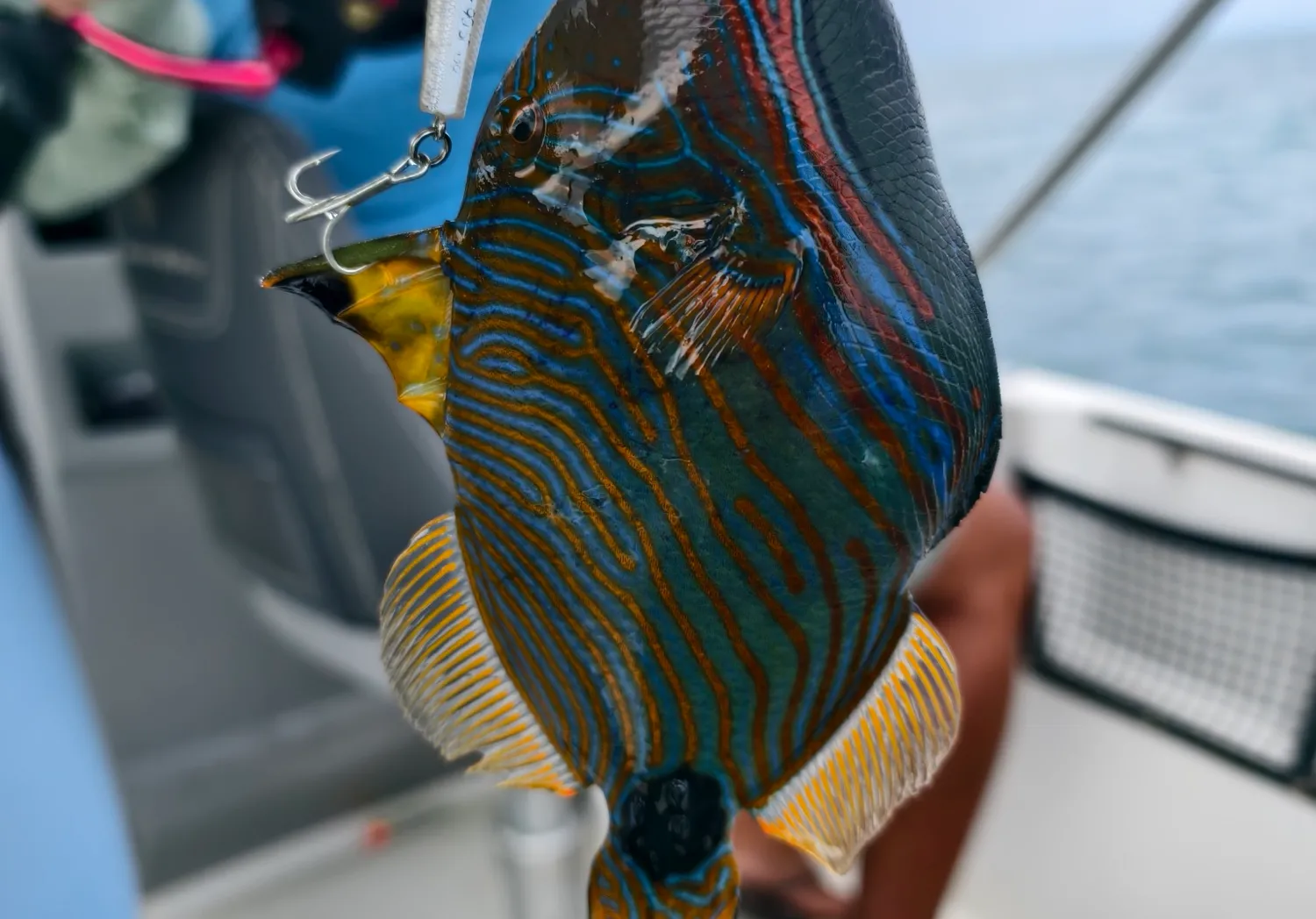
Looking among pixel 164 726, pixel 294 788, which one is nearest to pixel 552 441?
pixel 294 788

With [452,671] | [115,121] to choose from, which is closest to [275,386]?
[115,121]

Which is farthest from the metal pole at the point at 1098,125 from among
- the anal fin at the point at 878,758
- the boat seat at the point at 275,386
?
the anal fin at the point at 878,758

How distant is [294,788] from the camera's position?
1490mm

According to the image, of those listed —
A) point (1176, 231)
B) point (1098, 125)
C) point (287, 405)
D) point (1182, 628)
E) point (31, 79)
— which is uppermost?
point (31, 79)

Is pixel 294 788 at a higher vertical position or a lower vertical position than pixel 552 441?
lower

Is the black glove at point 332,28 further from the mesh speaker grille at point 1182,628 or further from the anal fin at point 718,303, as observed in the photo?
the mesh speaker grille at point 1182,628

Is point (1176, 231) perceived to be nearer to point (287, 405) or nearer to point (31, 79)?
point (287, 405)

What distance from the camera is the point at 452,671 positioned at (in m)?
0.30

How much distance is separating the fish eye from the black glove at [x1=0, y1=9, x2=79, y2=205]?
2.79 feet

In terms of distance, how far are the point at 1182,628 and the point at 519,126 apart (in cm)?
117

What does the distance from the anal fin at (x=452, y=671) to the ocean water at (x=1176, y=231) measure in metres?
1.05

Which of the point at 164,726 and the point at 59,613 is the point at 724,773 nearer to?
the point at 59,613

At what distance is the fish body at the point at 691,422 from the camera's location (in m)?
0.22

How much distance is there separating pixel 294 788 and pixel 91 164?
926 millimetres
